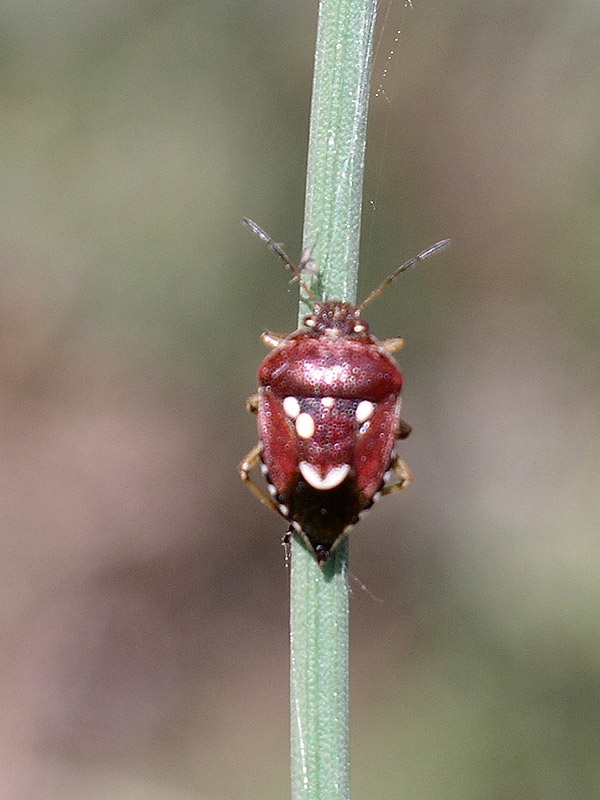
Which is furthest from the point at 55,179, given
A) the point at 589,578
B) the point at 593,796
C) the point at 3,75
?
the point at 593,796

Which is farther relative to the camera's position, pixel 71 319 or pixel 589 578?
pixel 71 319

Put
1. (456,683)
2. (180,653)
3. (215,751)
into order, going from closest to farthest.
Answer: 1. (456,683)
2. (215,751)
3. (180,653)

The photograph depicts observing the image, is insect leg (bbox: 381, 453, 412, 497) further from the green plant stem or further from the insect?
the green plant stem

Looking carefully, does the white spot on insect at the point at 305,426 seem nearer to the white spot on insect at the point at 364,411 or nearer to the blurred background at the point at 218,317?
the white spot on insect at the point at 364,411

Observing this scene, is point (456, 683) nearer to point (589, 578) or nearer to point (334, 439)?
point (589, 578)

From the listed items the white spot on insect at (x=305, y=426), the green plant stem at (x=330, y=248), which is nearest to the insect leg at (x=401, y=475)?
the white spot on insect at (x=305, y=426)

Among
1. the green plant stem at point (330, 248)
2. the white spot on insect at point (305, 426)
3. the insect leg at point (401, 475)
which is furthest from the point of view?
the insect leg at point (401, 475)

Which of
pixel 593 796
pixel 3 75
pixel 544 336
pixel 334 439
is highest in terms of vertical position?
pixel 3 75

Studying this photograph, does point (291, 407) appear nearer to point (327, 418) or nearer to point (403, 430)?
point (327, 418)

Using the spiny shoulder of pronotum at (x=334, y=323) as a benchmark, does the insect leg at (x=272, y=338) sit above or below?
above
